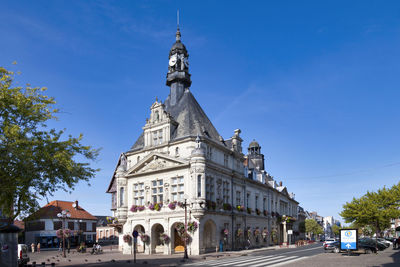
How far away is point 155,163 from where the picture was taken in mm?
41031

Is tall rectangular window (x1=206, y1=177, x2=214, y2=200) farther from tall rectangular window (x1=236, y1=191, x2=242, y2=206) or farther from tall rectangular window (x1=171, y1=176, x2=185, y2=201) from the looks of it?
tall rectangular window (x1=236, y1=191, x2=242, y2=206)

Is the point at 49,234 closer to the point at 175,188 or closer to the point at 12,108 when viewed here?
the point at 175,188

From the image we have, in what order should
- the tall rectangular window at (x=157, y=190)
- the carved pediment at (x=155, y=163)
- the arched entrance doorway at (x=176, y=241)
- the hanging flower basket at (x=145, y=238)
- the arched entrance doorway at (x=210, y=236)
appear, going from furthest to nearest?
the tall rectangular window at (x=157, y=190) < the hanging flower basket at (x=145, y=238) < the carved pediment at (x=155, y=163) < the arched entrance doorway at (x=210, y=236) < the arched entrance doorway at (x=176, y=241)

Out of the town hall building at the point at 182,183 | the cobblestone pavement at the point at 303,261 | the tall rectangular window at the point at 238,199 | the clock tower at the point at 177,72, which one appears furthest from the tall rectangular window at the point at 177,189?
the clock tower at the point at 177,72

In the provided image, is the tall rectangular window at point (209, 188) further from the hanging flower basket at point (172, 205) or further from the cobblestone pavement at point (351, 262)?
the cobblestone pavement at point (351, 262)

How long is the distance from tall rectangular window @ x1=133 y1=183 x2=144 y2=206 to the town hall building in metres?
0.08

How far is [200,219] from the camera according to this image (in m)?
36.6

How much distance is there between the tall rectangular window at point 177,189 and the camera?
3872 centimetres

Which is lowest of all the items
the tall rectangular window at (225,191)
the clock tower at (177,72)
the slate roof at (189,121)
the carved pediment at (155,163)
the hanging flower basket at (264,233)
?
the hanging flower basket at (264,233)

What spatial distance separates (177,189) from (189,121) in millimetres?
8183

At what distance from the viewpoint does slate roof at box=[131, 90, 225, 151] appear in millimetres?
40812

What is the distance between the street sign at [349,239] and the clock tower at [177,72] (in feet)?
87.2

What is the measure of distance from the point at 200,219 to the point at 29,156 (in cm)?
2164

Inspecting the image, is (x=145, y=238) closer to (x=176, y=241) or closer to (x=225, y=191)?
(x=176, y=241)
